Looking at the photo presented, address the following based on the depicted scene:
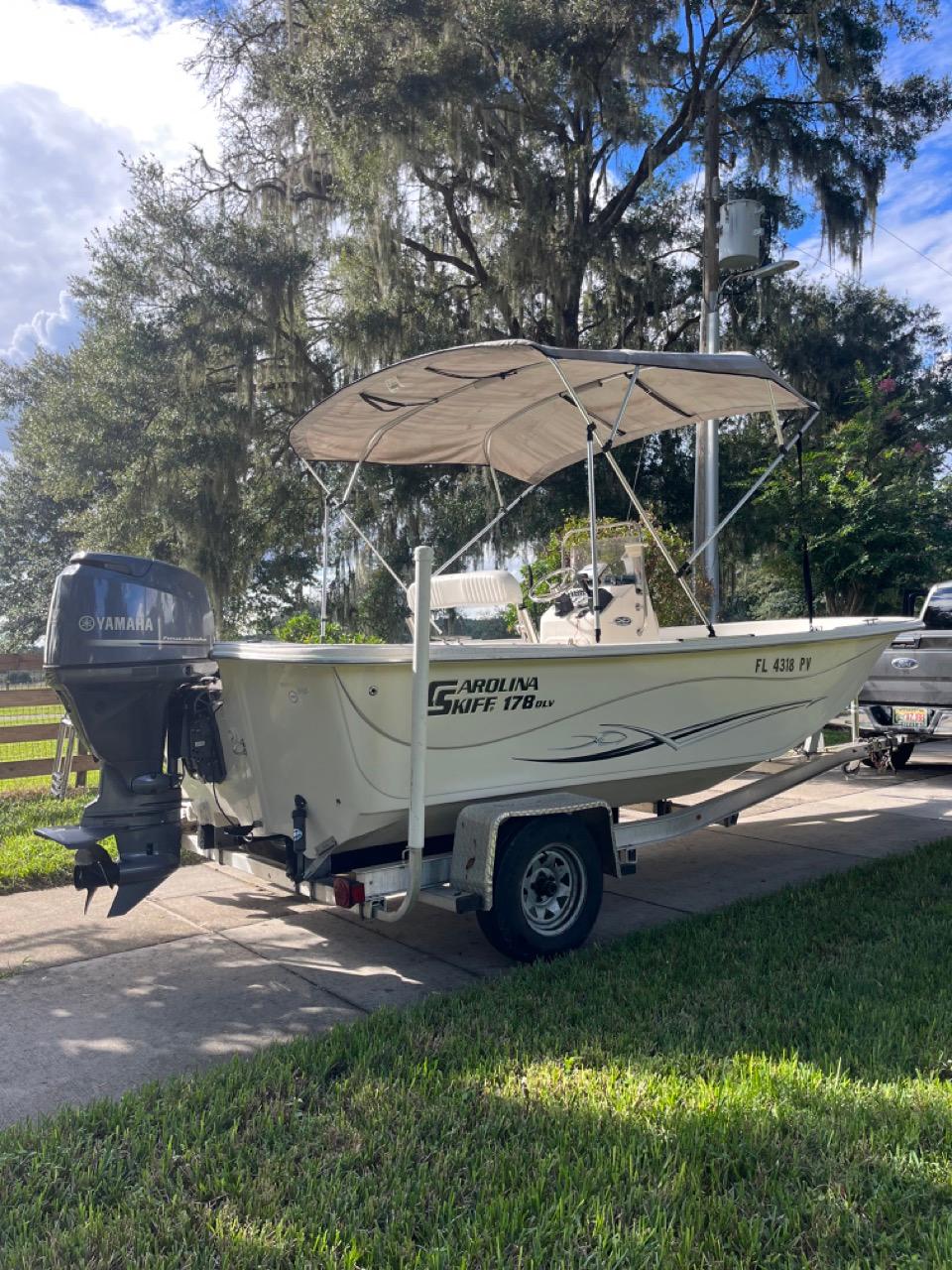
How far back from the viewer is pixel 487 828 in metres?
4.15

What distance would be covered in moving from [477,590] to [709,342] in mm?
8372

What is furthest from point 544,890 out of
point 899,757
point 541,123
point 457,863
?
point 541,123

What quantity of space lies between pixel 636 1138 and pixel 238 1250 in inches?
44.8

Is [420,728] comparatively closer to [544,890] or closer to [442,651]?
[442,651]

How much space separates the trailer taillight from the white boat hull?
0.19 m

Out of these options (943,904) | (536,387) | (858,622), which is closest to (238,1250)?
(943,904)

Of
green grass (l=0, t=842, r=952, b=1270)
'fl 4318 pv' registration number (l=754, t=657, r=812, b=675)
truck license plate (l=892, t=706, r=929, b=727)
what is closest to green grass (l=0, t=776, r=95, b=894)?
green grass (l=0, t=842, r=952, b=1270)

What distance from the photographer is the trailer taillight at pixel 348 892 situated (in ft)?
13.3

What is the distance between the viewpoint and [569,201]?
15203 millimetres

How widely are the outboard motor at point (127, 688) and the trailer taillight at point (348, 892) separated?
77 cm

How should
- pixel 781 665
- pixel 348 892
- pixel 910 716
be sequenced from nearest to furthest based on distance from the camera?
1. pixel 348 892
2. pixel 781 665
3. pixel 910 716

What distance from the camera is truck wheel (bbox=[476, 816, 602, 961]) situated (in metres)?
4.29

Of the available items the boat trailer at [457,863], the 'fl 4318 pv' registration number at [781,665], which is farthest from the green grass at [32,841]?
the 'fl 4318 pv' registration number at [781,665]

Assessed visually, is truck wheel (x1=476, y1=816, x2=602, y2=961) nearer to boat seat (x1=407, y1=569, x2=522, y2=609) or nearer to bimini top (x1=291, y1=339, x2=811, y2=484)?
boat seat (x1=407, y1=569, x2=522, y2=609)
